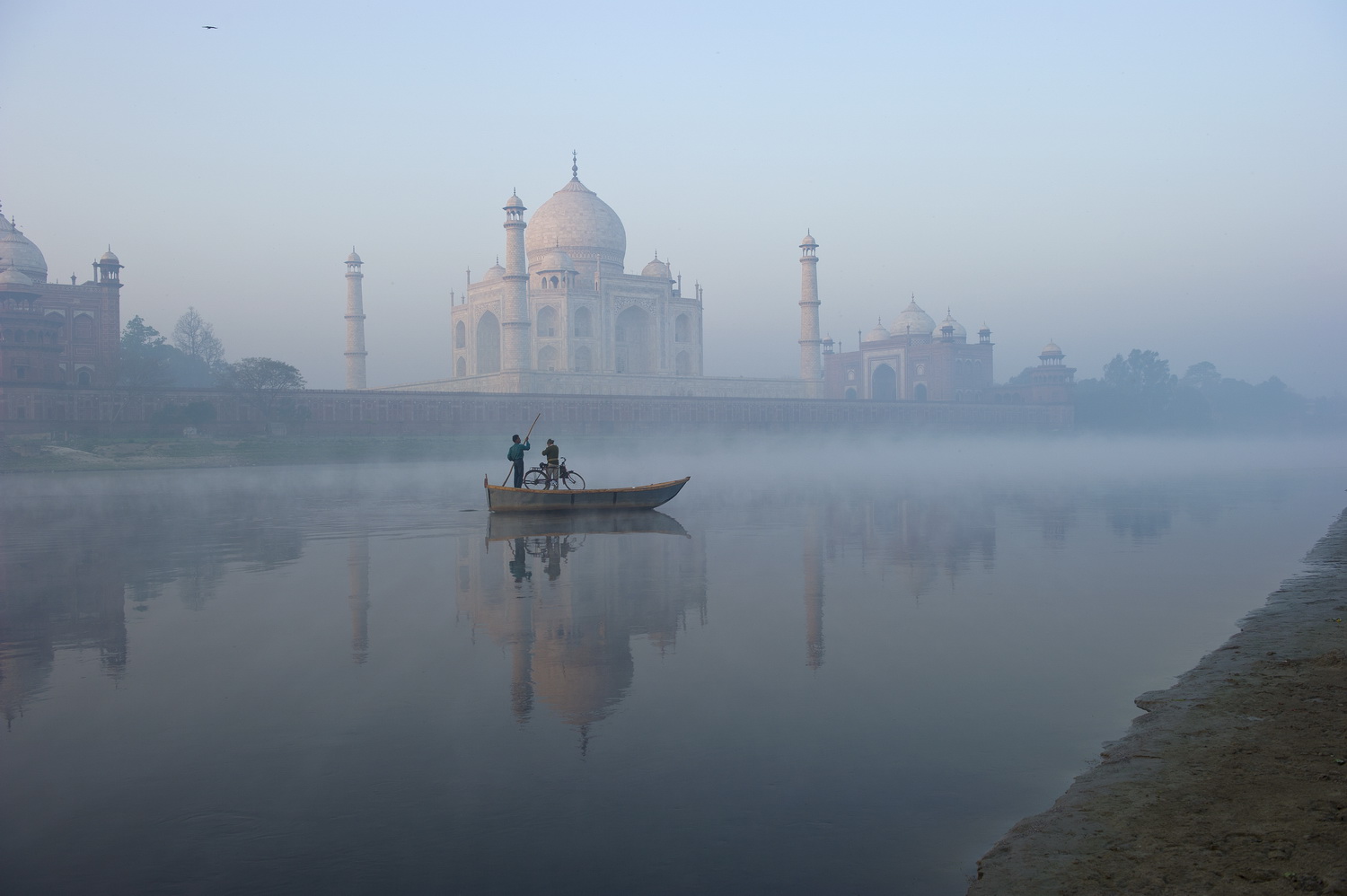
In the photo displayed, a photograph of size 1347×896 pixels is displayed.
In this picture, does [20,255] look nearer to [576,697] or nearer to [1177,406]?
[576,697]

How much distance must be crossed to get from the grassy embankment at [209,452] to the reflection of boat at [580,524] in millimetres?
23619

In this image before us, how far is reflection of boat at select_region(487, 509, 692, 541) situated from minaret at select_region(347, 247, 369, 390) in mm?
39949

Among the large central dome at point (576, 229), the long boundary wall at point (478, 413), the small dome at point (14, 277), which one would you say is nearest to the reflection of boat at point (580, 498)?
the long boundary wall at point (478, 413)

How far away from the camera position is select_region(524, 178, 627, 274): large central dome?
189 feet

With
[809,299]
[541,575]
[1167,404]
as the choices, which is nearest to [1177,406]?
[1167,404]

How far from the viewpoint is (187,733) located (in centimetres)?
499

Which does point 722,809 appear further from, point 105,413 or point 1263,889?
point 105,413

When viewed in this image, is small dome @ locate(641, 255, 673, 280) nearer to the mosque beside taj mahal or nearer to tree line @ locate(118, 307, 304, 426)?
the mosque beside taj mahal

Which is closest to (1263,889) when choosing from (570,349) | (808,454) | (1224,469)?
(1224,469)

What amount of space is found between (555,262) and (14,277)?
78.5 feet

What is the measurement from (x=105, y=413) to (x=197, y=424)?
3.02 metres

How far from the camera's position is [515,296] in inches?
1993

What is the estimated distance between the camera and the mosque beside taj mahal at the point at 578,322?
51.8 meters

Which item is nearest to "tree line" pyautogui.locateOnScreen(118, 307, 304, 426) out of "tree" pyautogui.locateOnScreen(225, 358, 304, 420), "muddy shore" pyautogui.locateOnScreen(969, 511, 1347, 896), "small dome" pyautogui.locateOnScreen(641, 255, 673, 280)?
"tree" pyautogui.locateOnScreen(225, 358, 304, 420)
